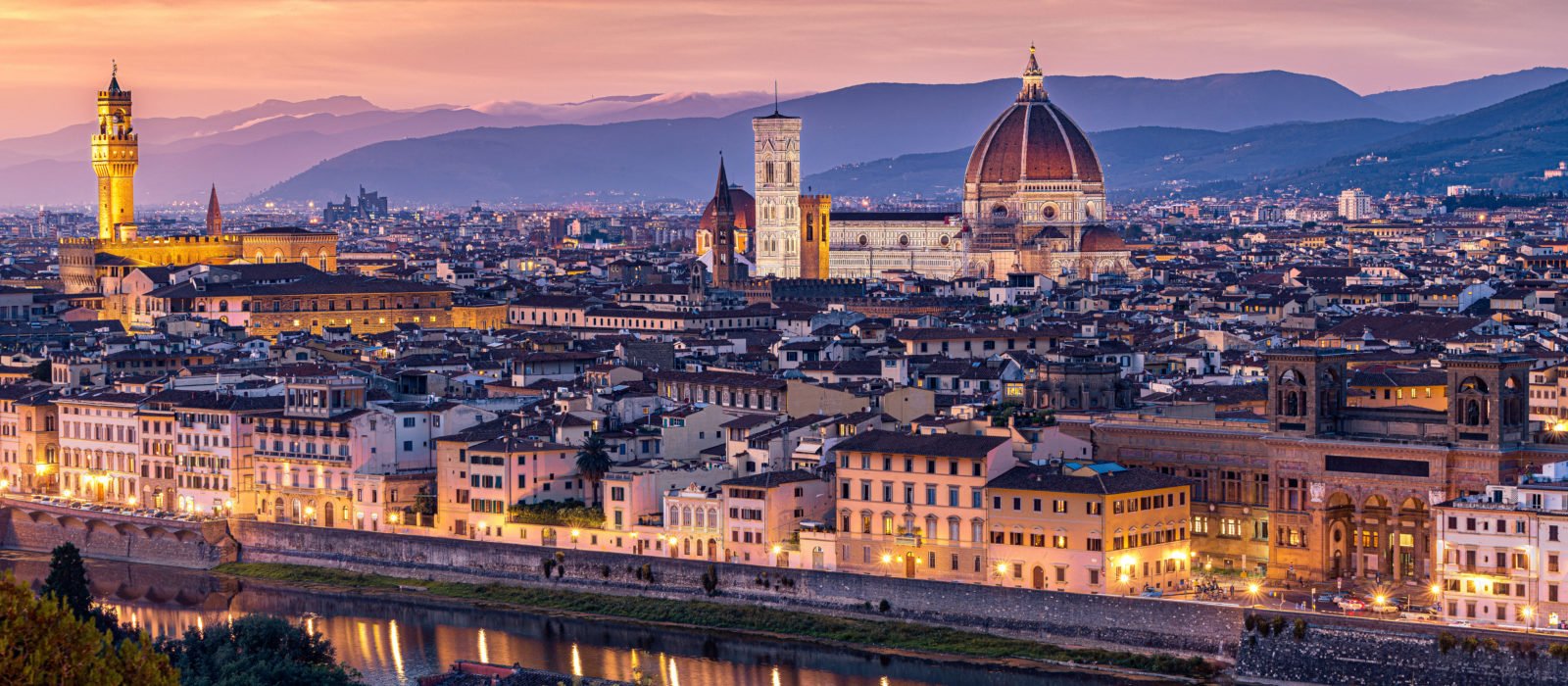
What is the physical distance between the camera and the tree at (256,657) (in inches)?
1629

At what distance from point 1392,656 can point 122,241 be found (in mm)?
93985

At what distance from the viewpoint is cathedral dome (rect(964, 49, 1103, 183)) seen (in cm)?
15050

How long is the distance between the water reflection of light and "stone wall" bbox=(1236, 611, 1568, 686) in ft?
44.5

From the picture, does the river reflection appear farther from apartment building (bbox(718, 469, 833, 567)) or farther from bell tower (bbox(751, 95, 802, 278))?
bell tower (bbox(751, 95, 802, 278))

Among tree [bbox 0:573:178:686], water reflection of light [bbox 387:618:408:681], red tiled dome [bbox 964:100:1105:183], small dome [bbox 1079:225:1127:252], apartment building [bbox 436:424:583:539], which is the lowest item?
water reflection of light [bbox 387:618:408:681]

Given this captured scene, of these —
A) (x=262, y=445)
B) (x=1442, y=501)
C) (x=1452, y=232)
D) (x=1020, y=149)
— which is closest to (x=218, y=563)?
(x=262, y=445)

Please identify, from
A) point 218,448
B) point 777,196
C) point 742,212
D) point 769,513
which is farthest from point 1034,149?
point 769,513

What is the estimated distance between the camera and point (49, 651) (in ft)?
77.6

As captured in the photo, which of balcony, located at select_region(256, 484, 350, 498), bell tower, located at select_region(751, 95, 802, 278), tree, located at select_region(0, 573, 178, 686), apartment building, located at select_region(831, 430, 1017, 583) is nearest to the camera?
tree, located at select_region(0, 573, 178, 686)

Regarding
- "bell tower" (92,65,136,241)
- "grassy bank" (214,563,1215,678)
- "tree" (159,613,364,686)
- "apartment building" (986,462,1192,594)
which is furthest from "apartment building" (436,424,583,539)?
"bell tower" (92,65,136,241)

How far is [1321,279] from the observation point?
118125 millimetres

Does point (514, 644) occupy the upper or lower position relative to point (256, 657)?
lower

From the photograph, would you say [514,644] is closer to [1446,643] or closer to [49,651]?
[1446,643]

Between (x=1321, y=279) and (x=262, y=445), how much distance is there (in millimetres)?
66317
